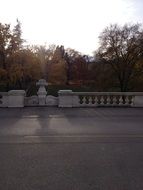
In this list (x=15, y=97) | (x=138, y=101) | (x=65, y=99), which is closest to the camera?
(x=15, y=97)

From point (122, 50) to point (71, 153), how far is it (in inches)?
1291

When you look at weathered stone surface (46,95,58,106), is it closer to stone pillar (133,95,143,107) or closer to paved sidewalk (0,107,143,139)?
paved sidewalk (0,107,143,139)

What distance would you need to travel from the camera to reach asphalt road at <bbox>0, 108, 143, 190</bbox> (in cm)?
644

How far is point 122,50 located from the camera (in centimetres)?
4022

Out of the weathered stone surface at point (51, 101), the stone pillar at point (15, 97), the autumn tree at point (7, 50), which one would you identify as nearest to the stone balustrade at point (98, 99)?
the weathered stone surface at point (51, 101)

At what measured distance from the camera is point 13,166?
736 cm

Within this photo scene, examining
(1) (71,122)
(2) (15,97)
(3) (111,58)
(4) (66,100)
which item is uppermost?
(3) (111,58)

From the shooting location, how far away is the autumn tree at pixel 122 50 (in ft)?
130

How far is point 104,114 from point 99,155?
8139 mm

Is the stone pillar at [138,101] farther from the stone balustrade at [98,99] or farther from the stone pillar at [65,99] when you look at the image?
the stone pillar at [65,99]

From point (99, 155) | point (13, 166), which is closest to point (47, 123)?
point (99, 155)

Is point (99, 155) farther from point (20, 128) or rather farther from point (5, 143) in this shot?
point (20, 128)

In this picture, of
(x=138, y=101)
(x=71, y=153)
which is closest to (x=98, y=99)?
(x=138, y=101)

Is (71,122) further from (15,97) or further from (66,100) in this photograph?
(15,97)
